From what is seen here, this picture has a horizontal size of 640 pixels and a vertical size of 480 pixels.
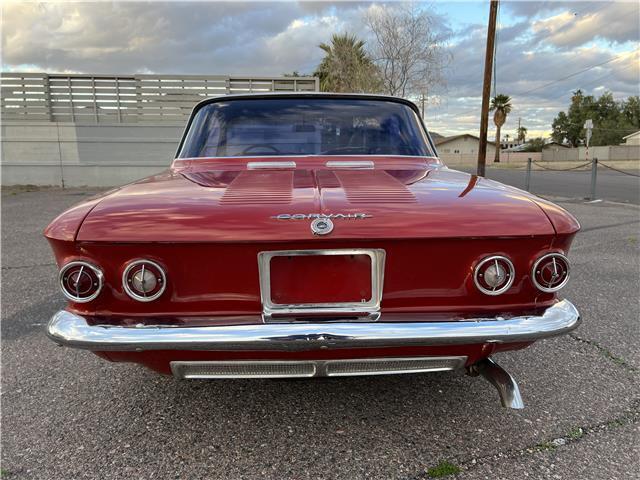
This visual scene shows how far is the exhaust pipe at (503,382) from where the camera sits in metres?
1.93

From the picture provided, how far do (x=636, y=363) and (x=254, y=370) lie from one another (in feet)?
7.84

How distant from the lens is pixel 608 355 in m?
2.93

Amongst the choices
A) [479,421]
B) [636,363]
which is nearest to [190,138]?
[479,421]

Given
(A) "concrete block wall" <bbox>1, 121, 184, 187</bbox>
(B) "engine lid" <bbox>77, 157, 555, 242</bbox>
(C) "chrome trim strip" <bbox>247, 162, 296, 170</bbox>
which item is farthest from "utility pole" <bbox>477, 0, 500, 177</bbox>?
(B) "engine lid" <bbox>77, 157, 555, 242</bbox>

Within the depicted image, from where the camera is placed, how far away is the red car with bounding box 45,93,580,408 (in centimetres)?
170

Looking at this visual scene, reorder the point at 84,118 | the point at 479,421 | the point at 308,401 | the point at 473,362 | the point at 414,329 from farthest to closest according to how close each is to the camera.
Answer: the point at 84,118
the point at 308,401
the point at 479,421
the point at 473,362
the point at 414,329

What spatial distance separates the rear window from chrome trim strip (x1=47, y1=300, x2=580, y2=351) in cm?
146

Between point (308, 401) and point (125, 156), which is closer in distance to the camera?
point (308, 401)

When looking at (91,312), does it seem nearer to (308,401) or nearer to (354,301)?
(354,301)

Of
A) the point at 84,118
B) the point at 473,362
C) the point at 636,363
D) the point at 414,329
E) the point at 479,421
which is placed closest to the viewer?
the point at 414,329

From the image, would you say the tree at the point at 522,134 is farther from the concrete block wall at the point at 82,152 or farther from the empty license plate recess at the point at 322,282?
the empty license plate recess at the point at 322,282

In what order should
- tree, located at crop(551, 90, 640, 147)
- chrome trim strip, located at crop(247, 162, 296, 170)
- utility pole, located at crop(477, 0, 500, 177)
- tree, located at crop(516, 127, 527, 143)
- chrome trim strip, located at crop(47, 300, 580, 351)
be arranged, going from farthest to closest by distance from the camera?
tree, located at crop(516, 127, 527, 143) < tree, located at crop(551, 90, 640, 147) < utility pole, located at crop(477, 0, 500, 177) < chrome trim strip, located at crop(247, 162, 296, 170) < chrome trim strip, located at crop(47, 300, 580, 351)

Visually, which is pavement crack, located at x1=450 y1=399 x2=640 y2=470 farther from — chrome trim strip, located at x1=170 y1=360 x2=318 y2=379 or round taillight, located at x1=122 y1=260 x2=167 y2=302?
round taillight, located at x1=122 y1=260 x2=167 y2=302

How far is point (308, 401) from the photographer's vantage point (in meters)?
2.41
